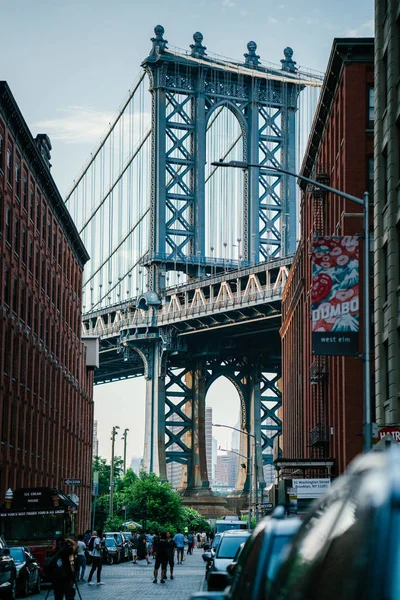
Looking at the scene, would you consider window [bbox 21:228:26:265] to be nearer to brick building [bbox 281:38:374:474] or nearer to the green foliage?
brick building [bbox 281:38:374:474]

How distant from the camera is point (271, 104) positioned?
411 ft

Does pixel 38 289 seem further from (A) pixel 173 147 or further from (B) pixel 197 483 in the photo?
(B) pixel 197 483

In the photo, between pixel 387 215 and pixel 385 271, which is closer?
pixel 387 215

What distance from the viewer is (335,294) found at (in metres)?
26.2

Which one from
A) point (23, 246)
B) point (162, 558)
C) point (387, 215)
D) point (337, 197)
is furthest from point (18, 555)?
point (23, 246)

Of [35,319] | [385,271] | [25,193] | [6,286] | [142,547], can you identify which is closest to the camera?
[385,271]

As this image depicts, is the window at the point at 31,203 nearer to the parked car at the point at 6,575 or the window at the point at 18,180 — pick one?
the window at the point at 18,180

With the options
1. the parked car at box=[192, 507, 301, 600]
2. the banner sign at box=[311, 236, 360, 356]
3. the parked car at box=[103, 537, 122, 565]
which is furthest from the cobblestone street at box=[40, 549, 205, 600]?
the parked car at box=[192, 507, 301, 600]

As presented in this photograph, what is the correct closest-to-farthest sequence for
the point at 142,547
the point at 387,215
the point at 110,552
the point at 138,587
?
the point at 387,215
the point at 138,587
the point at 110,552
the point at 142,547

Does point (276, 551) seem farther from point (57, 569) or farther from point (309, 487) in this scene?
point (309, 487)

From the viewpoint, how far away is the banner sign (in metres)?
25.9

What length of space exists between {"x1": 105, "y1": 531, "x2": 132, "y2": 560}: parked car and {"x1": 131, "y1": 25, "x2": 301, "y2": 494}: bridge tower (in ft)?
155

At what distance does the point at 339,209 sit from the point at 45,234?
1008 inches

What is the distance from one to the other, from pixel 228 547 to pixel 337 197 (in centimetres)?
2858
